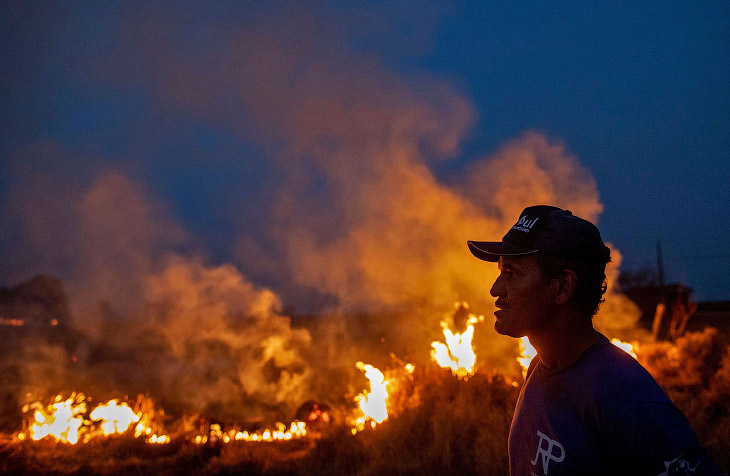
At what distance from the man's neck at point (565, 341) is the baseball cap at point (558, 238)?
0.65 feet

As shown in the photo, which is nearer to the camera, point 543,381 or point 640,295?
point 543,381

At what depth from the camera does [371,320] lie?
25.3 meters

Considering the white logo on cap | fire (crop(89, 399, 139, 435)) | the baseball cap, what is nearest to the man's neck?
the baseball cap

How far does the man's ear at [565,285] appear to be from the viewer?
63.7 inches

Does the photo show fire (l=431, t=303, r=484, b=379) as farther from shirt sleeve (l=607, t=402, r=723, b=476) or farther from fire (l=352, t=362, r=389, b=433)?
shirt sleeve (l=607, t=402, r=723, b=476)

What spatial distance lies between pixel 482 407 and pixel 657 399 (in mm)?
6476

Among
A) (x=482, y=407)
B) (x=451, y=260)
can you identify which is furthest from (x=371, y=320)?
(x=482, y=407)

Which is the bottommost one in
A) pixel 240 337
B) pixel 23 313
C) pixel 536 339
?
pixel 536 339

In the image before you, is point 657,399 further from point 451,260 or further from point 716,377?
point 451,260

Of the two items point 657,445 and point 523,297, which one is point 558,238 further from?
point 657,445

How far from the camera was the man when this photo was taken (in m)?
1.23

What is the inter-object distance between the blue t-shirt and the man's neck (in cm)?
3

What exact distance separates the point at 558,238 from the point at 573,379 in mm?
423

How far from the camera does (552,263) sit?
65.0 inches
